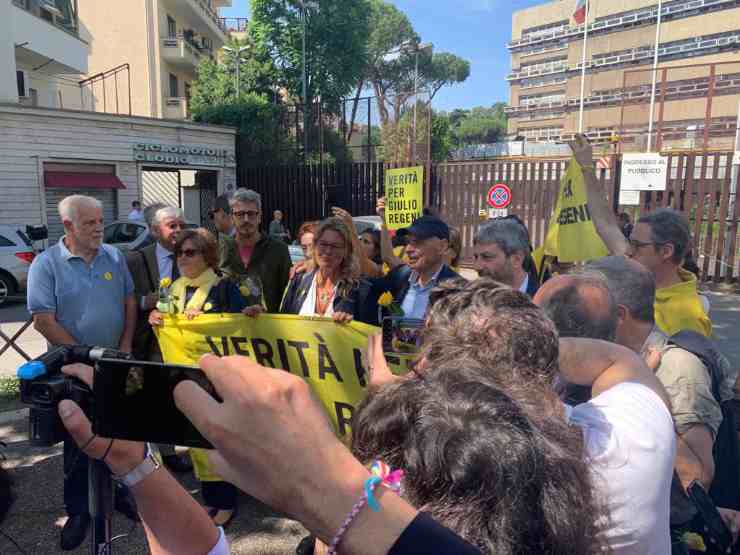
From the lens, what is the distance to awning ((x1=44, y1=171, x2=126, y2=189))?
15.5 m

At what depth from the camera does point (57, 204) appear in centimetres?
1616

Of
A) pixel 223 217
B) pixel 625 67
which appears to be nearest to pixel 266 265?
pixel 223 217

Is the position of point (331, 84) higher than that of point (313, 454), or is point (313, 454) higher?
point (331, 84)

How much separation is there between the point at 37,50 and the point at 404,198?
16.2 m

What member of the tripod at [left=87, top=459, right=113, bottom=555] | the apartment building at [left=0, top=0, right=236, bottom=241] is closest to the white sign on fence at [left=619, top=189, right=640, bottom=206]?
the apartment building at [left=0, top=0, right=236, bottom=241]

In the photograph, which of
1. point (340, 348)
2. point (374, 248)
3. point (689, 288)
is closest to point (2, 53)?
point (374, 248)

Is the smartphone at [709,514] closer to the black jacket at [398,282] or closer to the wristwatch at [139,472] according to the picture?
the wristwatch at [139,472]

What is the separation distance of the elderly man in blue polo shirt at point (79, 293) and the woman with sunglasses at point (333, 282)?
115 centimetres

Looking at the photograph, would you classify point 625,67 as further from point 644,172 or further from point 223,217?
point 223,217

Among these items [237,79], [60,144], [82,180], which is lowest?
[82,180]

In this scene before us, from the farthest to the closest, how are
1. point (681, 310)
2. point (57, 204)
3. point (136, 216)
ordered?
point (57, 204) → point (136, 216) → point (681, 310)

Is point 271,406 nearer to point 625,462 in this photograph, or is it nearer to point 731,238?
point 625,462

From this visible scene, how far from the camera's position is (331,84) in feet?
91.2

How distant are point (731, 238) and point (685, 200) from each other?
4.05ft
